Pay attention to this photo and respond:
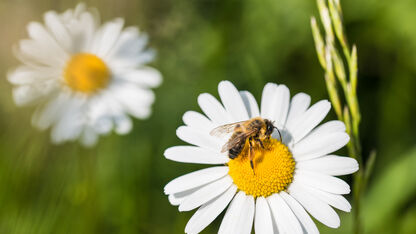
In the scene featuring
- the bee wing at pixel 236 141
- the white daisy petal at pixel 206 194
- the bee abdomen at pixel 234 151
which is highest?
the bee wing at pixel 236 141

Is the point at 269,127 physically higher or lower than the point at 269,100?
lower

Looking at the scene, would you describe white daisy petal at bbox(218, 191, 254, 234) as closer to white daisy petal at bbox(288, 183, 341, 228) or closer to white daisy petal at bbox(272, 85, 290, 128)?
white daisy petal at bbox(288, 183, 341, 228)

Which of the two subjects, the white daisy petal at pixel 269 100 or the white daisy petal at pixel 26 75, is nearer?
the white daisy petal at pixel 269 100

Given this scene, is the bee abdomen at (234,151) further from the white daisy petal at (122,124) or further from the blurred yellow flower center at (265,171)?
the white daisy petal at (122,124)

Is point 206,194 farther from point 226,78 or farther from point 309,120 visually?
point 226,78

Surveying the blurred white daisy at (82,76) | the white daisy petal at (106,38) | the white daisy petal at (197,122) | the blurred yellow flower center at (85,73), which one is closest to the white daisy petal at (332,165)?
the white daisy petal at (197,122)

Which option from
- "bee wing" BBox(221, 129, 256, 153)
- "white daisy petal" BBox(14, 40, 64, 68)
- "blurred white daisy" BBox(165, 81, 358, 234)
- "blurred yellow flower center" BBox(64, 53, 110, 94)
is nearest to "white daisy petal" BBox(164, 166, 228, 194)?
"blurred white daisy" BBox(165, 81, 358, 234)

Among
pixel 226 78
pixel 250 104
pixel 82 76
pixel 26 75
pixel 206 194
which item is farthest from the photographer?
pixel 226 78

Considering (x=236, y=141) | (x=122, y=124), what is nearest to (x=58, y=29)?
(x=122, y=124)
